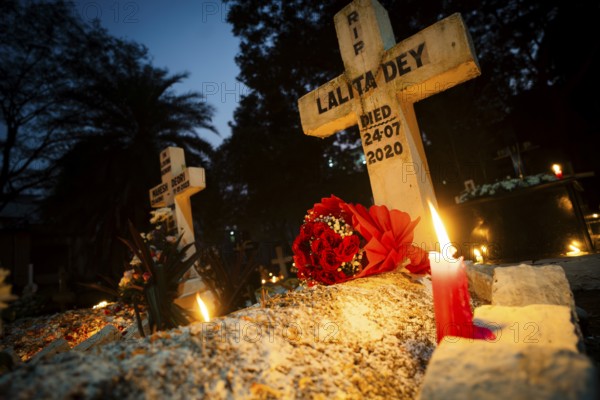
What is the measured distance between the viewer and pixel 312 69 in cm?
1409

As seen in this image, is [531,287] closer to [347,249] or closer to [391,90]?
[347,249]

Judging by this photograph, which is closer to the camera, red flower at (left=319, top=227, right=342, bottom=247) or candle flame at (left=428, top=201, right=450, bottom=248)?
candle flame at (left=428, top=201, right=450, bottom=248)

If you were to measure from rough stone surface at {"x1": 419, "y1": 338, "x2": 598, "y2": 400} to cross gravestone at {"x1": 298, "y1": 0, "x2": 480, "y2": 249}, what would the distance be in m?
1.55

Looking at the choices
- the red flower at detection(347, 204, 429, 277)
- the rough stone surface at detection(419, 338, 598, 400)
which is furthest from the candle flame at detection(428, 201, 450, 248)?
the red flower at detection(347, 204, 429, 277)

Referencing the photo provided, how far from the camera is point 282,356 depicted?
3.42ft

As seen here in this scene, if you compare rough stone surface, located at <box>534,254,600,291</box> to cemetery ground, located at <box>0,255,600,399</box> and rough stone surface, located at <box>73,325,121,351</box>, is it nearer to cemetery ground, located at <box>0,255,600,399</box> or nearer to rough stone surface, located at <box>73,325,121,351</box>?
cemetery ground, located at <box>0,255,600,399</box>

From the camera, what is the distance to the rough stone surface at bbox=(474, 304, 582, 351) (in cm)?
99

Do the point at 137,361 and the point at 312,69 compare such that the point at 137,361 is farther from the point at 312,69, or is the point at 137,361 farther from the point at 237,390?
the point at 312,69

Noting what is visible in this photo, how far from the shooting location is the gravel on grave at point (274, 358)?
74 centimetres

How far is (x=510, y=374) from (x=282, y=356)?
66cm

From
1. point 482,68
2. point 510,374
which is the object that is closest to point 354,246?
point 510,374

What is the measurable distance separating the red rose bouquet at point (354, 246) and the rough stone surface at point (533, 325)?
67cm

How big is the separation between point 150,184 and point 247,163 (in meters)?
8.19

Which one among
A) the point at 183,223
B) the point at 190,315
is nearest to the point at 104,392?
the point at 190,315
